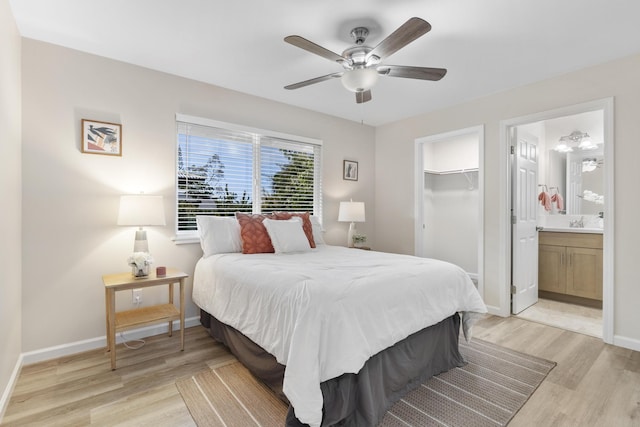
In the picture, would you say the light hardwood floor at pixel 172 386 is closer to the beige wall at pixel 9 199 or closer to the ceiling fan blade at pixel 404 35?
the beige wall at pixel 9 199

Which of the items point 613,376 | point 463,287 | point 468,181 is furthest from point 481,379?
point 468,181

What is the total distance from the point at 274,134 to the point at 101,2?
203 centimetres

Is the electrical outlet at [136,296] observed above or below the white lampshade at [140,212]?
below

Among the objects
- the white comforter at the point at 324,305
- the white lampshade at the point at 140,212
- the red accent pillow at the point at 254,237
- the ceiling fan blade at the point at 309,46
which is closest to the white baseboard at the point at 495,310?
the white comforter at the point at 324,305

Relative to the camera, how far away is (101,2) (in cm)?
205

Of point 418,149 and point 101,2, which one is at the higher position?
point 101,2

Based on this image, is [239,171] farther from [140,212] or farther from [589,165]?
[589,165]

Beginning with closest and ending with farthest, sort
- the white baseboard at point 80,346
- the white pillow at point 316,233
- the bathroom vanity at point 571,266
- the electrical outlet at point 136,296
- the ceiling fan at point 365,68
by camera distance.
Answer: the ceiling fan at point 365,68
the white baseboard at point 80,346
the electrical outlet at point 136,296
the white pillow at point 316,233
the bathroom vanity at point 571,266

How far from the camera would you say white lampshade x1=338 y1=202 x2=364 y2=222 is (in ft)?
13.9

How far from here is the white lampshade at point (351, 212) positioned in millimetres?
4246

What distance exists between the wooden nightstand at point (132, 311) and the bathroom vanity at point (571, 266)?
14.9 ft

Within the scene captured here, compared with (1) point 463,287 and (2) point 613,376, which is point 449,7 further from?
(2) point 613,376

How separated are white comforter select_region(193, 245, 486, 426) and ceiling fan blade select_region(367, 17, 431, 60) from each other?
1.46m

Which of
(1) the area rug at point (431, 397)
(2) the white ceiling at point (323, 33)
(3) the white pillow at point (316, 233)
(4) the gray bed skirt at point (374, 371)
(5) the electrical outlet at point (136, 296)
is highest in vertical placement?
(2) the white ceiling at point (323, 33)
